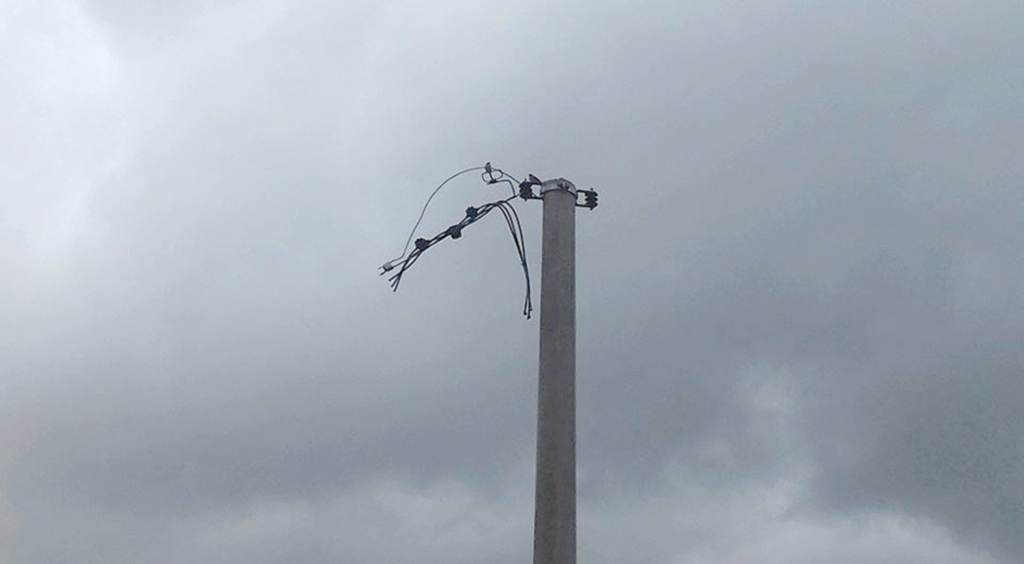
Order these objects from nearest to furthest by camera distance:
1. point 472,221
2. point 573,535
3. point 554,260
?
1. point 573,535
2. point 554,260
3. point 472,221

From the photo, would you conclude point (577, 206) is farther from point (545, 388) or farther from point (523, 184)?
point (545, 388)

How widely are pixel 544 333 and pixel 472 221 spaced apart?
337cm

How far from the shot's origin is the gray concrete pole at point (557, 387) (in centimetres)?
1449

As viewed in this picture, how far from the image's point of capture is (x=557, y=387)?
15000 millimetres

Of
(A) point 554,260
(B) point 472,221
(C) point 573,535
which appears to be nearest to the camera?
(C) point 573,535

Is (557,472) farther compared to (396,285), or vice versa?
(396,285)

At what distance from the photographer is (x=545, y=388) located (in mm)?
15031

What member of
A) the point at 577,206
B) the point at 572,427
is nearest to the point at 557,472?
the point at 572,427

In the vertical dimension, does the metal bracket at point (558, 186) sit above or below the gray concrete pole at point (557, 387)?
above

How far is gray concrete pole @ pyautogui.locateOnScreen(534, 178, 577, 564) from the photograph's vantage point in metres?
14.5

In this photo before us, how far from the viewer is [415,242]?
18781 mm

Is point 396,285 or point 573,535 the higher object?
point 396,285

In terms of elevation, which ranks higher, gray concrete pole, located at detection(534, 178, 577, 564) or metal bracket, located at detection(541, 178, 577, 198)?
metal bracket, located at detection(541, 178, 577, 198)

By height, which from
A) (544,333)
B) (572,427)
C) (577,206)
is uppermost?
(577,206)
